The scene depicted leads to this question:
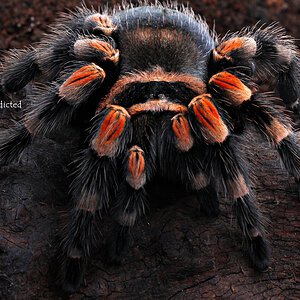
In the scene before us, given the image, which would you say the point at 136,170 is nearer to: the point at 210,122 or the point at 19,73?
the point at 210,122

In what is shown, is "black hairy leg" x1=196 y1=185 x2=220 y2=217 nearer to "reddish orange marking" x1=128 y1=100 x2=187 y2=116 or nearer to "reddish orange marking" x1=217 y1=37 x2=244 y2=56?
"reddish orange marking" x1=128 y1=100 x2=187 y2=116

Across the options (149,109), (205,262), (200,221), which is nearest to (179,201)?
(200,221)

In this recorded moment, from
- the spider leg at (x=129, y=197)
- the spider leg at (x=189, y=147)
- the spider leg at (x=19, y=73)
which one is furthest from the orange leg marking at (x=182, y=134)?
the spider leg at (x=19, y=73)

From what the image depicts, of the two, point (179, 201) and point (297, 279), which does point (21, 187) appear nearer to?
point (179, 201)

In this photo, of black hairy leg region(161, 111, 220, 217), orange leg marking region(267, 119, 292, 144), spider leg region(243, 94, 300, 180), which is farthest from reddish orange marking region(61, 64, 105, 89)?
orange leg marking region(267, 119, 292, 144)

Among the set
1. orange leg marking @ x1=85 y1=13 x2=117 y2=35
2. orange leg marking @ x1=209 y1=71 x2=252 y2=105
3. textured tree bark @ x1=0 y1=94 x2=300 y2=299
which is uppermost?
orange leg marking @ x1=85 y1=13 x2=117 y2=35

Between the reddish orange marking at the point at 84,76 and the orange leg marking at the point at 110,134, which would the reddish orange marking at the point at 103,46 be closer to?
the reddish orange marking at the point at 84,76

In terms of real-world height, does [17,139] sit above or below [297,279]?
above
